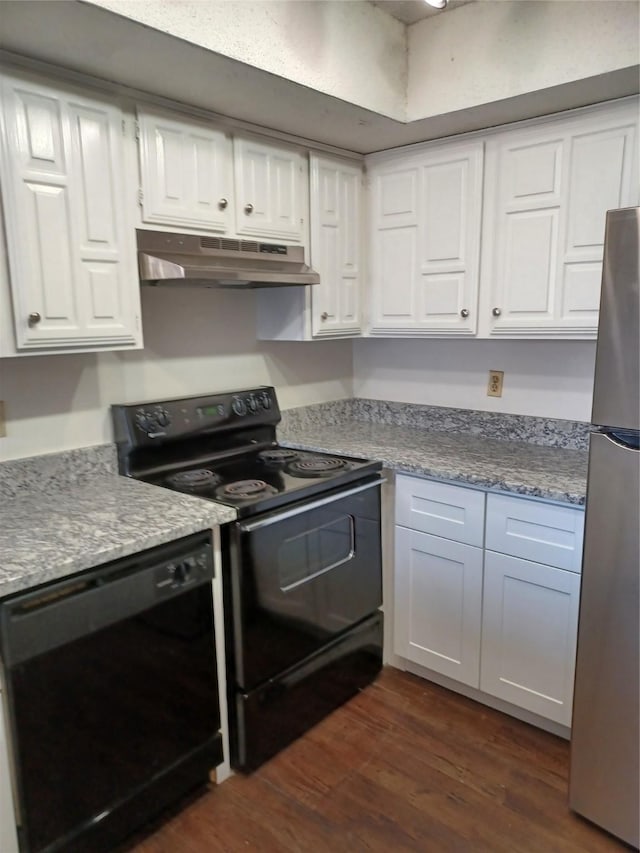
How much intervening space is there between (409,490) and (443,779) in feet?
3.13

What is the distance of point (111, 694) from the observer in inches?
59.7

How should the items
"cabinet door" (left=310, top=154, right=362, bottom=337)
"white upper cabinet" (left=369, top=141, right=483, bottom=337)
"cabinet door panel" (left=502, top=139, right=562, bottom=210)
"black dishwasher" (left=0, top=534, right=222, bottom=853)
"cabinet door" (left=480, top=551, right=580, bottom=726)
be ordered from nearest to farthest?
"black dishwasher" (left=0, top=534, right=222, bottom=853) < "cabinet door" (left=480, top=551, right=580, bottom=726) < "cabinet door panel" (left=502, top=139, right=562, bottom=210) < "white upper cabinet" (left=369, top=141, right=483, bottom=337) < "cabinet door" (left=310, top=154, right=362, bottom=337)

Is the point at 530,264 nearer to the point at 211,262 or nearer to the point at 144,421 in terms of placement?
the point at 211,262

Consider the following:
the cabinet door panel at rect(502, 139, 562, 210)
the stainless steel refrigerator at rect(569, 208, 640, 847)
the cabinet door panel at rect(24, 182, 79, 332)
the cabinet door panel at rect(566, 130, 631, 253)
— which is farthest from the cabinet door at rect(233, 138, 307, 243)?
the stainless steel refrigerator at rect(569, 208, 640, 847)

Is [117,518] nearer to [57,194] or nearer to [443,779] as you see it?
[57,194]

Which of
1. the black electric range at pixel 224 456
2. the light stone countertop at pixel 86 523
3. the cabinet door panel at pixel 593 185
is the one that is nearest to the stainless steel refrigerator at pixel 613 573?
the cabinet door panel at pixel 593 185

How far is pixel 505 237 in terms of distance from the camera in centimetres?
221

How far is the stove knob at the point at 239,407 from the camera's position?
7.97ft

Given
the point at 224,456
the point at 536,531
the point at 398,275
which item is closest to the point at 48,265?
the point at 224,456

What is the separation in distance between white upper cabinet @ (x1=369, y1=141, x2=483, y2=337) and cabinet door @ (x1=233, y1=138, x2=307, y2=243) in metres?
0.41

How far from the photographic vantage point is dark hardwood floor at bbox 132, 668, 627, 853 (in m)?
1.66

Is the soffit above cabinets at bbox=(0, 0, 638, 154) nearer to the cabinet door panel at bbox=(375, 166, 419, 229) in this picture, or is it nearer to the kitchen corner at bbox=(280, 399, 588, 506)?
the cabinet door panel at bbox=(375, 166, 419, 229)

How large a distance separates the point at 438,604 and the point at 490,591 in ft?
0.76

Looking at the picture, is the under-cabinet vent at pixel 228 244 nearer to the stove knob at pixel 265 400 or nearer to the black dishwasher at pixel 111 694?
the stove knob at pixel 265 400
